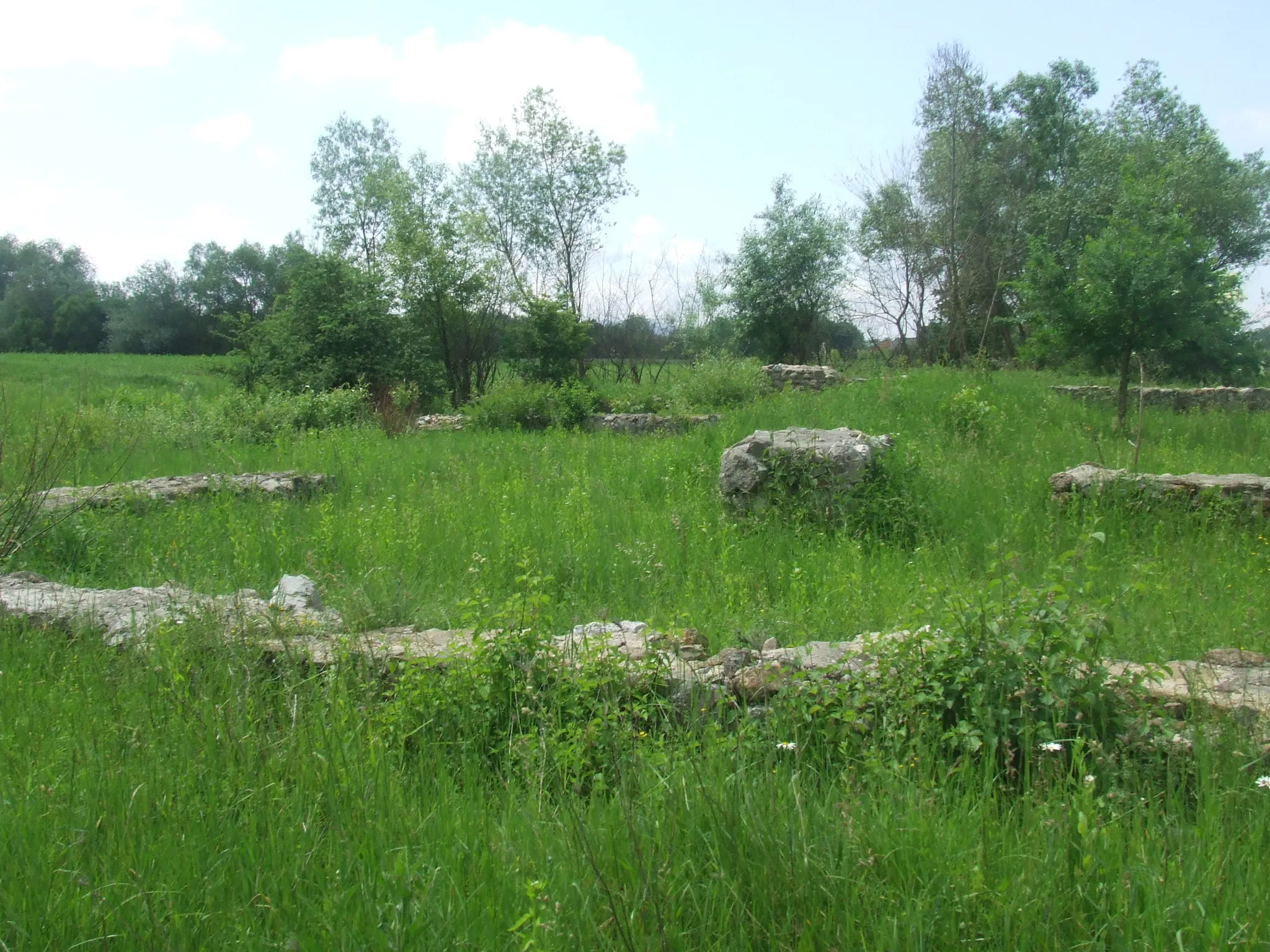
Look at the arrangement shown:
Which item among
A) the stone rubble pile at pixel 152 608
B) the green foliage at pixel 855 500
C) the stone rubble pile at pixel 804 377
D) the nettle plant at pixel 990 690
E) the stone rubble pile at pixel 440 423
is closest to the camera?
the nettle plant at pixel 990 690

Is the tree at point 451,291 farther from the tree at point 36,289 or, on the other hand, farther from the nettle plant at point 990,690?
the tree at point 36,289

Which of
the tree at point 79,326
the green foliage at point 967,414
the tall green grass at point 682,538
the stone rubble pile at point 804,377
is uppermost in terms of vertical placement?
the tree at point 79,326

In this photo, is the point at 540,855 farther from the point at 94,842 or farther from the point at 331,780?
the point at 94,842

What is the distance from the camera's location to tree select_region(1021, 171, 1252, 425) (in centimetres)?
1283

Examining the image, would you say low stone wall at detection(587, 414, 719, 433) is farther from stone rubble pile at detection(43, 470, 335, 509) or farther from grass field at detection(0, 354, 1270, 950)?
grass field at detection(0, 354, 1270, 950)

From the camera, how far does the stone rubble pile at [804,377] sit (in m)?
18.6

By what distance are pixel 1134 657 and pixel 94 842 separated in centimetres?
461

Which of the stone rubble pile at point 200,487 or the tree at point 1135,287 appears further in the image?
the tree at point 1135,287

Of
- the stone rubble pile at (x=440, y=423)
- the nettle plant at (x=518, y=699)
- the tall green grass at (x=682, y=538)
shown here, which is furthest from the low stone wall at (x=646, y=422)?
the nettle plant at (x=518, y=699)

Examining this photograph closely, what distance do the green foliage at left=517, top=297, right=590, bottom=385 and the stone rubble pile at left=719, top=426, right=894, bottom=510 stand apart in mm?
14112

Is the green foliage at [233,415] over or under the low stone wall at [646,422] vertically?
over

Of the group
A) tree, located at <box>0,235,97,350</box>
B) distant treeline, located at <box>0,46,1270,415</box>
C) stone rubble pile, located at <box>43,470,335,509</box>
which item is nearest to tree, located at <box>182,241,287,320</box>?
tree, located at <box>0,235,97,350</box>

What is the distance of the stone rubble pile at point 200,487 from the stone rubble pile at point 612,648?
3.57 metres

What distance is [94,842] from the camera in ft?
8.16
